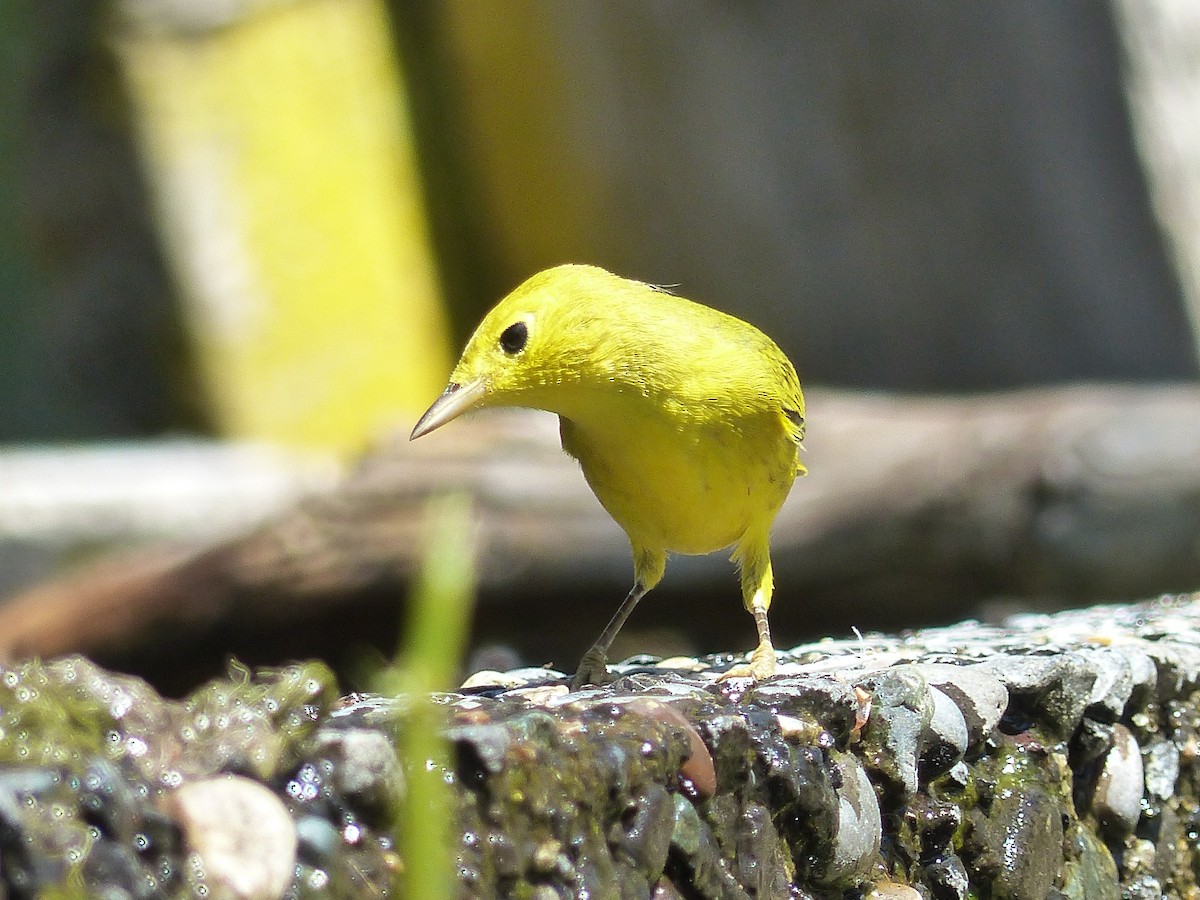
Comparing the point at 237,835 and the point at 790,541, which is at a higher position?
the point at 237,835

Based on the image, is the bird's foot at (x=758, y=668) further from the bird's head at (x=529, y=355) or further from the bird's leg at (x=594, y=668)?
the bird's head at (x=529, y=355)

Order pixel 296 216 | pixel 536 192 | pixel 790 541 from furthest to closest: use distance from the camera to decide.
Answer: pixel 536 192 < pixel 296 216 < pixel 790 541

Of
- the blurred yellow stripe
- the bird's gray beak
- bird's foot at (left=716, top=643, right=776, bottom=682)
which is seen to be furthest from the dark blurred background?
bird's foot at (left=716, top=643, right=776, bottom=682)

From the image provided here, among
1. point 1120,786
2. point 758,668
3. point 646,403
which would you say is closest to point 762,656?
point 758,668

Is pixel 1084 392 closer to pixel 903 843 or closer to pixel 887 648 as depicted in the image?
pixel 887 648

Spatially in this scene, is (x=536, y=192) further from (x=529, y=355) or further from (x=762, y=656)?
(x=762, y=656)

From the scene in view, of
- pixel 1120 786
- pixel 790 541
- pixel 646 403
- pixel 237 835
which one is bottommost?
pixel 790 541

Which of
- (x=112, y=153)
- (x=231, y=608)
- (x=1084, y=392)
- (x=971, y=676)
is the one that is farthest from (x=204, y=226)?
(x=971, y=676)
